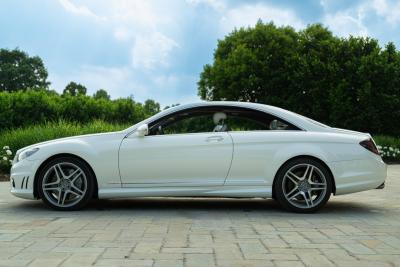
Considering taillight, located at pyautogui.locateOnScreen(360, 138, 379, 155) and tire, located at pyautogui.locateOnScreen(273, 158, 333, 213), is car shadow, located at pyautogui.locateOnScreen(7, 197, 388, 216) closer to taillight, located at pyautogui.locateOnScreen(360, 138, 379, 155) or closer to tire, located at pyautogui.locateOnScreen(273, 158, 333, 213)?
tire, located at pyautogui.locateOnScreen(273, 158, 333, 213)

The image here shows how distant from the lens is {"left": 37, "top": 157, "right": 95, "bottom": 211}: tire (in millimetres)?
6758

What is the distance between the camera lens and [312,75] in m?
31.3

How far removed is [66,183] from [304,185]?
3060 millimetres

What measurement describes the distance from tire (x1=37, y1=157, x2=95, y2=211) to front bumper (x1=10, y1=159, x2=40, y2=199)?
0.10 metres

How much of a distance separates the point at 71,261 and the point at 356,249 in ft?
7.83

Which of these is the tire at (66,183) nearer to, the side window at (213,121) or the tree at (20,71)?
the side window at (213,121)

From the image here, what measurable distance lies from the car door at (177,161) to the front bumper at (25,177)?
1160mm

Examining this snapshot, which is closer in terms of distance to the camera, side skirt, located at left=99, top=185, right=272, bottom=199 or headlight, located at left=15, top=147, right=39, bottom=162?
side skirt, located at left=99, top=185, right=272, bottom=199

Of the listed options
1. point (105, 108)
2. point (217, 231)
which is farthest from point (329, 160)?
point (105, 108)

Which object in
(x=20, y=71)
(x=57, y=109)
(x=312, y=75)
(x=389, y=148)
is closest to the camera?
(x=389, y=148)

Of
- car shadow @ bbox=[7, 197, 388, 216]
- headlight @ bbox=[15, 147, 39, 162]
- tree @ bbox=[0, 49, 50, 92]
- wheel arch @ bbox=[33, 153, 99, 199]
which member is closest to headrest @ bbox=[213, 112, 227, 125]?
car shadow @ bbox=[7, 197, 388, 216]

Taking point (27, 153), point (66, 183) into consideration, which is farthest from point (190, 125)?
point (27, 153)

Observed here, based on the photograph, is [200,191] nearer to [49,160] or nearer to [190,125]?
[190,125]

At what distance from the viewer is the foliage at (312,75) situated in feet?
92.0
